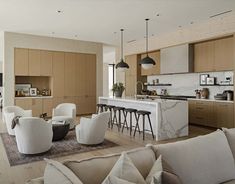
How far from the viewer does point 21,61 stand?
7.98 metres

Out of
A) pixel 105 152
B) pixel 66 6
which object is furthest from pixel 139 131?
pixel 66 6

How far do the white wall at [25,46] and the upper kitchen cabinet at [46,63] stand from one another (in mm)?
224

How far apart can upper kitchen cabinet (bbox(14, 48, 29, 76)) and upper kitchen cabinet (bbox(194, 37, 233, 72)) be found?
19.8 feet

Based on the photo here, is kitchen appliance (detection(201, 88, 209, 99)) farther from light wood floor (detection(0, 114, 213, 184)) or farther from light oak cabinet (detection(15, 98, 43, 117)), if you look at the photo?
light oak cabinet (detection(15, 98, 43, 117))

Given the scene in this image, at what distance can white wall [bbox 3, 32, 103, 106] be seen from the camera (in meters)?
7.70

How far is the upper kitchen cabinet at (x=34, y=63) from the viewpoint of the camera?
817 cm

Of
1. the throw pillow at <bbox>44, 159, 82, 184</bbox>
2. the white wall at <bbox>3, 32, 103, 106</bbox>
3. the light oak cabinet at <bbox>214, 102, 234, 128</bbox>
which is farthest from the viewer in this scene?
the white wall at <bbox>3, 32, 103, 106</bbox>

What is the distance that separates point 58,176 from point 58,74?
25.8ft

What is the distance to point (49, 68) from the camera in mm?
8555

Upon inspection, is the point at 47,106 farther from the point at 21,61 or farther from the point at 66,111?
the point at 66,111

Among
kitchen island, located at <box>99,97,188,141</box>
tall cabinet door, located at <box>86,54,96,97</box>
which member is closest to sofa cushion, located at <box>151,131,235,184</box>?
kitchen island, located at <box>99,97,188,141</box>

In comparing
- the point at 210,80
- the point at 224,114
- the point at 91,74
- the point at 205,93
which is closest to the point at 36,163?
the point at 224,114

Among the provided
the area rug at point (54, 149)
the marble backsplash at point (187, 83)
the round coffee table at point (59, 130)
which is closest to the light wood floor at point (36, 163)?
the area rug at point (54, 149)

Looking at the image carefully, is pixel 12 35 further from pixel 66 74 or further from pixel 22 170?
pixel 22 170
